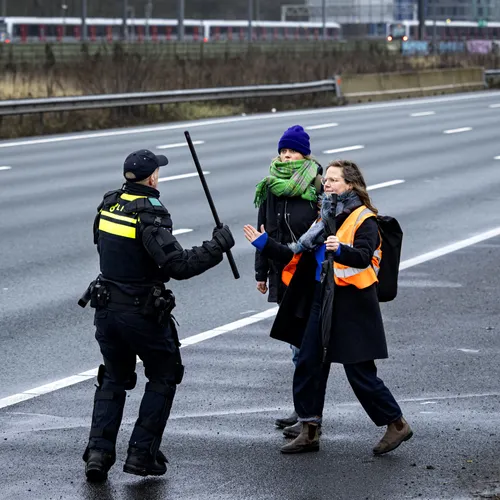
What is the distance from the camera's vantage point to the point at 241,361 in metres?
9.38

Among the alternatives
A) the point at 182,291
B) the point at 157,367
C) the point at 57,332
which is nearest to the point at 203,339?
the point at 57,332

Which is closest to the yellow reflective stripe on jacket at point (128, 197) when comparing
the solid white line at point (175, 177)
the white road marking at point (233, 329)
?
the white road marking at point (233, 329)

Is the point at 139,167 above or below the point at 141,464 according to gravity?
above

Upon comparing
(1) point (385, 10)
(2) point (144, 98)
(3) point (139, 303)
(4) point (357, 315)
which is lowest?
(4) point (357, 315)

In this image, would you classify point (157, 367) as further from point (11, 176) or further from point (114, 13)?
point (114, 13)

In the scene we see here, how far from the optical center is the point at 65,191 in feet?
65.4

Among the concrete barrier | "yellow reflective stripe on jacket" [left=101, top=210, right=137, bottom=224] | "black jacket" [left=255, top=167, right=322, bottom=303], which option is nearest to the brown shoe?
"black jacket" [left=255, top=167, right=322, bottom=303]

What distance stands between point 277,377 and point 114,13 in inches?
3831

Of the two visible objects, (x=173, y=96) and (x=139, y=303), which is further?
(x=173, y=96)

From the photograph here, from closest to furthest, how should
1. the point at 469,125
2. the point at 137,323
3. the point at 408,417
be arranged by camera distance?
1. the point at 137,323
2. the point at 408,417
3. the point at 469,125

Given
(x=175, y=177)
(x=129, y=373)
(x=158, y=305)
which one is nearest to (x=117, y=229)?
(x=158, y=305)

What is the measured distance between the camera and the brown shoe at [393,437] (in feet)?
22.7

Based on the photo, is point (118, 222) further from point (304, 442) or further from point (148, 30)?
point (148, 30)

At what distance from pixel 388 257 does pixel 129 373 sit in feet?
5.04
